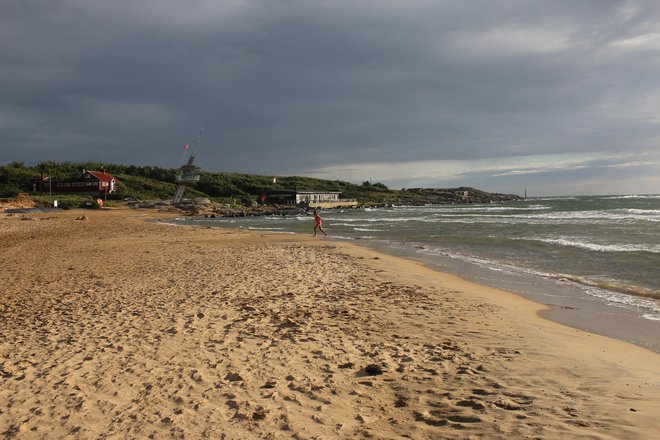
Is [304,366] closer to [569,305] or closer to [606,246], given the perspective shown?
[569,305]

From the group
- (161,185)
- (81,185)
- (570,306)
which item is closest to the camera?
(570,306)

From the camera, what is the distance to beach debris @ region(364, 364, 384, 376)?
508cm

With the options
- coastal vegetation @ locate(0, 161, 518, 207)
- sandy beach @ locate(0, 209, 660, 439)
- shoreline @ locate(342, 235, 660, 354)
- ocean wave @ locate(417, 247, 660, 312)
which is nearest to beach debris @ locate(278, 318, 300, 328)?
sandy beach @ locate(0, 209, 660, 439)

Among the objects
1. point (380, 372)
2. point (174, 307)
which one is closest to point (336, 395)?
point (380, 372)

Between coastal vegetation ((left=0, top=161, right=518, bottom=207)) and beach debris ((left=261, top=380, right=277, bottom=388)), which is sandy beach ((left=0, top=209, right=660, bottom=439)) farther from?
coastal vegetation ((left=0, top=161, right=518, bottom=207))

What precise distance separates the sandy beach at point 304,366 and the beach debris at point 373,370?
0.02m

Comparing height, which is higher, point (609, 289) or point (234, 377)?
point (234, 377)

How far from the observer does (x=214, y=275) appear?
1177cm

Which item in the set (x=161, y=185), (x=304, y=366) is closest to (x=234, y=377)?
(x=304, y=366)

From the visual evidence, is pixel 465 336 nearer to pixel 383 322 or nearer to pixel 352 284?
pixel 383 322

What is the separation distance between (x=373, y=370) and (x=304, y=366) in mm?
865

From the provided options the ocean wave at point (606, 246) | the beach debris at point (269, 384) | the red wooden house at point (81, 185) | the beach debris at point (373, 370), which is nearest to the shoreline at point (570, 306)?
the beach debris at point (373, 370)

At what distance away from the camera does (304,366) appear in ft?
17.5

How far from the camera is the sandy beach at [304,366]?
3969 mm
